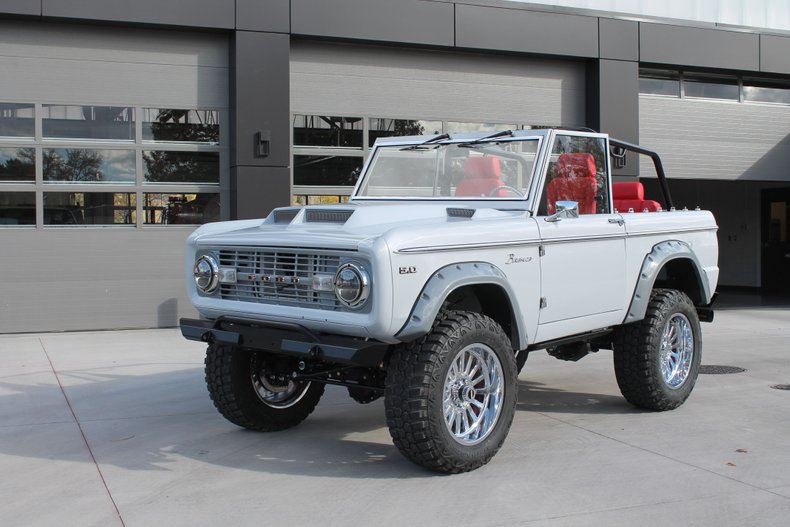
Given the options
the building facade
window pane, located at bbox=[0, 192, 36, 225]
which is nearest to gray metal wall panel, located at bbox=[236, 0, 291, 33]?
the building facade

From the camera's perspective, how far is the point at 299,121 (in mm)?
12688

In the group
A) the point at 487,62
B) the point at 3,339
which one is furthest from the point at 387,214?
the point at 487,62

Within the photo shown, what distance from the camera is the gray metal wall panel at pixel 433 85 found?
1273 centimetres

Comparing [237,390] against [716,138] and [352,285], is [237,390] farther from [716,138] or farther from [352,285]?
[716,138]

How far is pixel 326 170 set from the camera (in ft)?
42.1

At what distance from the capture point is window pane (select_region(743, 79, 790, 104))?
622 inches

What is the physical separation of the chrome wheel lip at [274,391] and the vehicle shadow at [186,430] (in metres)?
0.21

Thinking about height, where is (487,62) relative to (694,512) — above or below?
above

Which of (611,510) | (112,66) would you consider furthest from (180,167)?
(611,510)

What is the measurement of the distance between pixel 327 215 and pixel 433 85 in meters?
8.46

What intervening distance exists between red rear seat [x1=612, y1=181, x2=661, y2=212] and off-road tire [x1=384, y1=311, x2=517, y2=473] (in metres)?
2.87

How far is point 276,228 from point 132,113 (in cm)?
725

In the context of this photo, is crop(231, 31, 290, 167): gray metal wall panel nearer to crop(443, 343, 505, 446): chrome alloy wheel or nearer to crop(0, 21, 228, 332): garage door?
crop(0, 21, 228, 332): garage door

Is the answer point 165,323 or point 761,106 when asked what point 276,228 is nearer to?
point 165,323
